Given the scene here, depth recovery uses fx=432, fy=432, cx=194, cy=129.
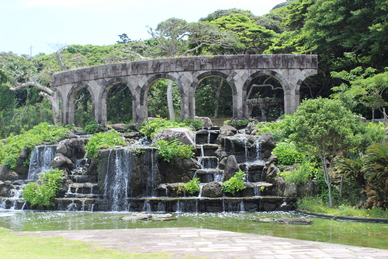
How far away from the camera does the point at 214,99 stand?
35812mm

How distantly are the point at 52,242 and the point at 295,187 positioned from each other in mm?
8510

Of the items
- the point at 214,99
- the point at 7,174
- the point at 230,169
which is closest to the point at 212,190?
the point at 230,169

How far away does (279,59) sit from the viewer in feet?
78.5

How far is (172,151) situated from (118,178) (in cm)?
232

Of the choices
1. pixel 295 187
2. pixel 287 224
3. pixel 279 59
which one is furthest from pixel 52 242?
pixel 279 59

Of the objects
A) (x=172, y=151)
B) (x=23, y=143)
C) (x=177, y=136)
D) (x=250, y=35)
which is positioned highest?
(x=250, y=35)

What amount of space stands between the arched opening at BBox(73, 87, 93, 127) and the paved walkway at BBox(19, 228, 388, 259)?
26.6 m

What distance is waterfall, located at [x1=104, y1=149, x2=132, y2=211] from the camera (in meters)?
15.3

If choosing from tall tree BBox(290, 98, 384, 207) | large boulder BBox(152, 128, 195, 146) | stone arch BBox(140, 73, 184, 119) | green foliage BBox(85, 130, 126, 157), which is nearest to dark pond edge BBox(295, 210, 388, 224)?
tall tree BBox(290, 98, 384, 207)

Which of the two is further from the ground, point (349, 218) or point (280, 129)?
point (280, 129)

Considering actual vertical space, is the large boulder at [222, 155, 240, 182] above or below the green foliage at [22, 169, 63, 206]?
above

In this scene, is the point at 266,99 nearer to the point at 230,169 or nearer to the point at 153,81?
the point at 153,81

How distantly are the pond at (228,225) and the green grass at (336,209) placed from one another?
0.54 metres

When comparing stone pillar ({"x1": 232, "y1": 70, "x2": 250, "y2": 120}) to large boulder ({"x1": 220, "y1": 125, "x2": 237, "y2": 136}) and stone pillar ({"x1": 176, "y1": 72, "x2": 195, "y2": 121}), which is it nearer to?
stone pillar ({"x1": 176, "y1": 72, "x2": 195, "y2": 121})
